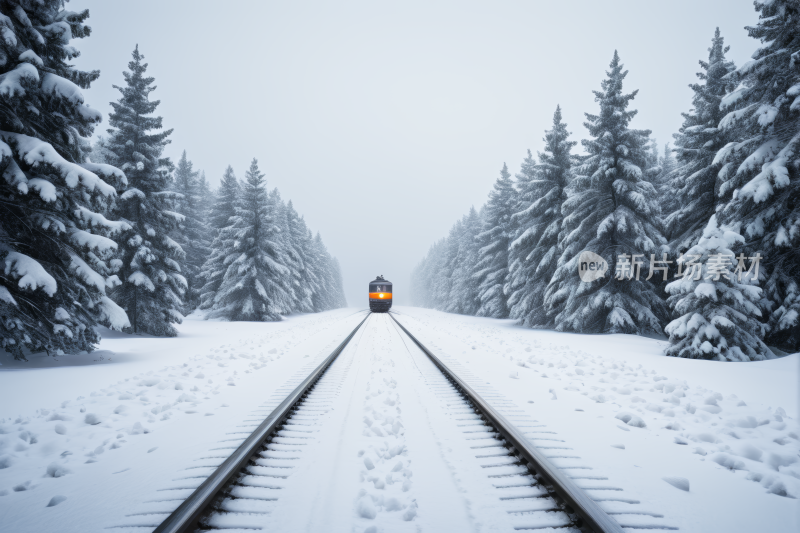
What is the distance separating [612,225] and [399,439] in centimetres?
1506

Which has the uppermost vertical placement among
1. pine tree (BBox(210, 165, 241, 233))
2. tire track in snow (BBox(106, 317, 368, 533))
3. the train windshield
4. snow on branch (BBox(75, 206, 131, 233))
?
Answer: pine tree (BBox(210, 165, 241, 233))

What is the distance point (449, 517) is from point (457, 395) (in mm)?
3330

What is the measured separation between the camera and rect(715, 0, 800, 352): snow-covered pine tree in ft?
33.6

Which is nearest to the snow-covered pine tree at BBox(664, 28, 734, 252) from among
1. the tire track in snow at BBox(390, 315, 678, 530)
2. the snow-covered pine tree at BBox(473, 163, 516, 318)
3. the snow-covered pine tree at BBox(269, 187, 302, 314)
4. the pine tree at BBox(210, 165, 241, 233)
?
the snow-covered pine tree at BBox(473, 163, 516, 318)

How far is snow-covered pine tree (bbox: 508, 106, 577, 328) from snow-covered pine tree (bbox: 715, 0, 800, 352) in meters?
7.67

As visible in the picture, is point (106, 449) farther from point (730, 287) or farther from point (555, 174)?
point (555, 174)

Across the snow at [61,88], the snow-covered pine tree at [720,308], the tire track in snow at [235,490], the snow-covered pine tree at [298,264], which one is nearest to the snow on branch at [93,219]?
the snow at [61,88]

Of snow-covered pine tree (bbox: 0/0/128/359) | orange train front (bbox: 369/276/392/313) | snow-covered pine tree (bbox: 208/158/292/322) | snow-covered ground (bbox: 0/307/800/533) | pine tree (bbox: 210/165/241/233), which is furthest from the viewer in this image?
orange train front (bbox: 369/276/392/313)

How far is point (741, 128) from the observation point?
46.0ft

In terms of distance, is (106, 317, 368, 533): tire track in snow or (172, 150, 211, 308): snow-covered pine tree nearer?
(106, 317, 368, 533): tire track in snow

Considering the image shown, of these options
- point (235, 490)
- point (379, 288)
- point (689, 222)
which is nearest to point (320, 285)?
point (379, 288)

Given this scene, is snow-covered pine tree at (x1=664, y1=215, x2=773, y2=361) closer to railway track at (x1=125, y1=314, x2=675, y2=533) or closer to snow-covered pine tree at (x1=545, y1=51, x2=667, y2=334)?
snow-covered pine tree at (x1=545, y1=51, x2=667, y2=334)

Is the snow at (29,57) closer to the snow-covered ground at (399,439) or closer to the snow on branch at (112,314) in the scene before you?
the snow on branch at (112,314)

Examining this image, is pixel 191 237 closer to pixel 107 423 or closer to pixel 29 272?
pixel 29 272
